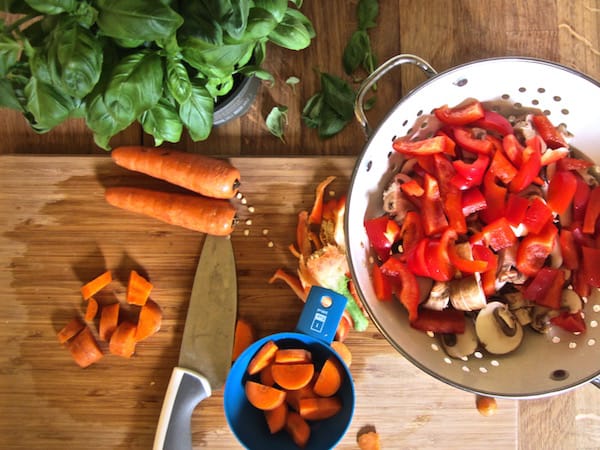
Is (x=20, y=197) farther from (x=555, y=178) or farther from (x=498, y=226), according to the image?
(x=555, y=178)

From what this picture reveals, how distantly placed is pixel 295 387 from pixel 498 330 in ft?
1.42

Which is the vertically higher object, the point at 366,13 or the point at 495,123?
the point at 366,13

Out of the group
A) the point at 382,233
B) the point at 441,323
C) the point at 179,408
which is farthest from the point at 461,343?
the point at 179,408

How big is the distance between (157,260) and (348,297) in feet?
1.49

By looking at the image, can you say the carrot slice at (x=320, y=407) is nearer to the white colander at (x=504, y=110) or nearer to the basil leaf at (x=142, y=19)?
the white colander at (x=504, y=110)

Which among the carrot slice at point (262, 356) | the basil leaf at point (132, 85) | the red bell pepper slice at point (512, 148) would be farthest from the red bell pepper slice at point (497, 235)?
the basil leaf at point (132, 85)

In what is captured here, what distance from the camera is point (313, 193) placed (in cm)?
121

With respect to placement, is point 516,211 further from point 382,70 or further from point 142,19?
point 142,19

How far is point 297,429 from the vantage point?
108 cm

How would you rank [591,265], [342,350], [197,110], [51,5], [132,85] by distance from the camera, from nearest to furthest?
[51,5], [132,85], [197,110], [591,265], [342,350]

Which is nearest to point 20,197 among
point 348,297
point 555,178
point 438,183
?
point 348,297

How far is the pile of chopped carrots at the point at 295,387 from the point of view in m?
1.07

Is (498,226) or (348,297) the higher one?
(498,226)

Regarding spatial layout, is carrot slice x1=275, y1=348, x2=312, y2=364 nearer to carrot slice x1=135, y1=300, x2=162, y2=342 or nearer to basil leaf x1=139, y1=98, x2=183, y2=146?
carrot slice x1=135, y1=300, x2=162, y2=342
